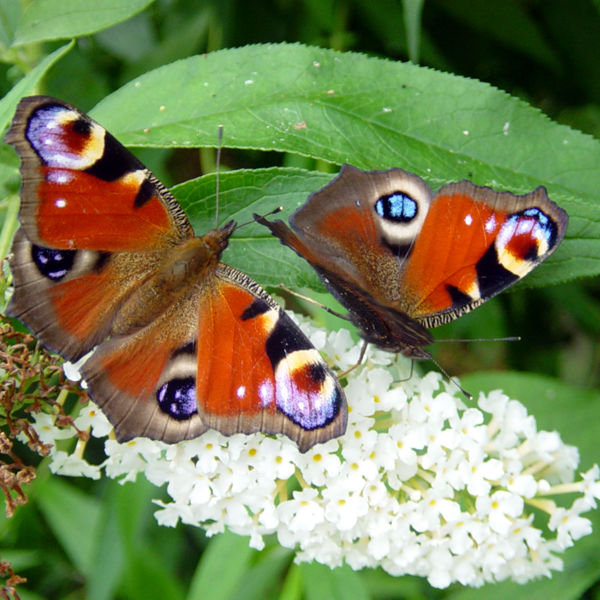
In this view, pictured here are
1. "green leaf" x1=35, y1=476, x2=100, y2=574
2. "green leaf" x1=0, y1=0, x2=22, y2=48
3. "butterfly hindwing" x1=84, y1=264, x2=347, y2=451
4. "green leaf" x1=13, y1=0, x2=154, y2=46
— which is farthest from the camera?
"green leaf" x1=35, y1=476, x2=100, y2=574

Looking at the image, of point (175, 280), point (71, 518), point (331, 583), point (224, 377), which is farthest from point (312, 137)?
point (71, 518)

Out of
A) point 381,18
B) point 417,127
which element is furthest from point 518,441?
point 381,18

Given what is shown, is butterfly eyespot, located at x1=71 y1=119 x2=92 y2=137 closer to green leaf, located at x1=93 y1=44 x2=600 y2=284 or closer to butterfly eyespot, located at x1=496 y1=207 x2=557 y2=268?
green leaf, located at x1=93 y1=44 x2=600 y2=284

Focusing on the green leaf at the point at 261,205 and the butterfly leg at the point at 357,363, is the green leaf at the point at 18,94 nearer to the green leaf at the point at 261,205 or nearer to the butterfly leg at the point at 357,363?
the green leaf at the point at 261,205

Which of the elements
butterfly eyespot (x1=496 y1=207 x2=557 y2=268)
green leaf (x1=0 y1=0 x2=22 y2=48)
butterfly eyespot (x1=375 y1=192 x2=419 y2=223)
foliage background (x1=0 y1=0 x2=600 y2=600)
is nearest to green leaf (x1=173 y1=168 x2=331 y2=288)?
foliage background (x1=0 y1=0 x2=600 y2=600)

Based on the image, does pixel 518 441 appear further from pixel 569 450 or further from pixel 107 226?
pixel 107 226

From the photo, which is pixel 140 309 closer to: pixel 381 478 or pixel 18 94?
pixel 18 94
